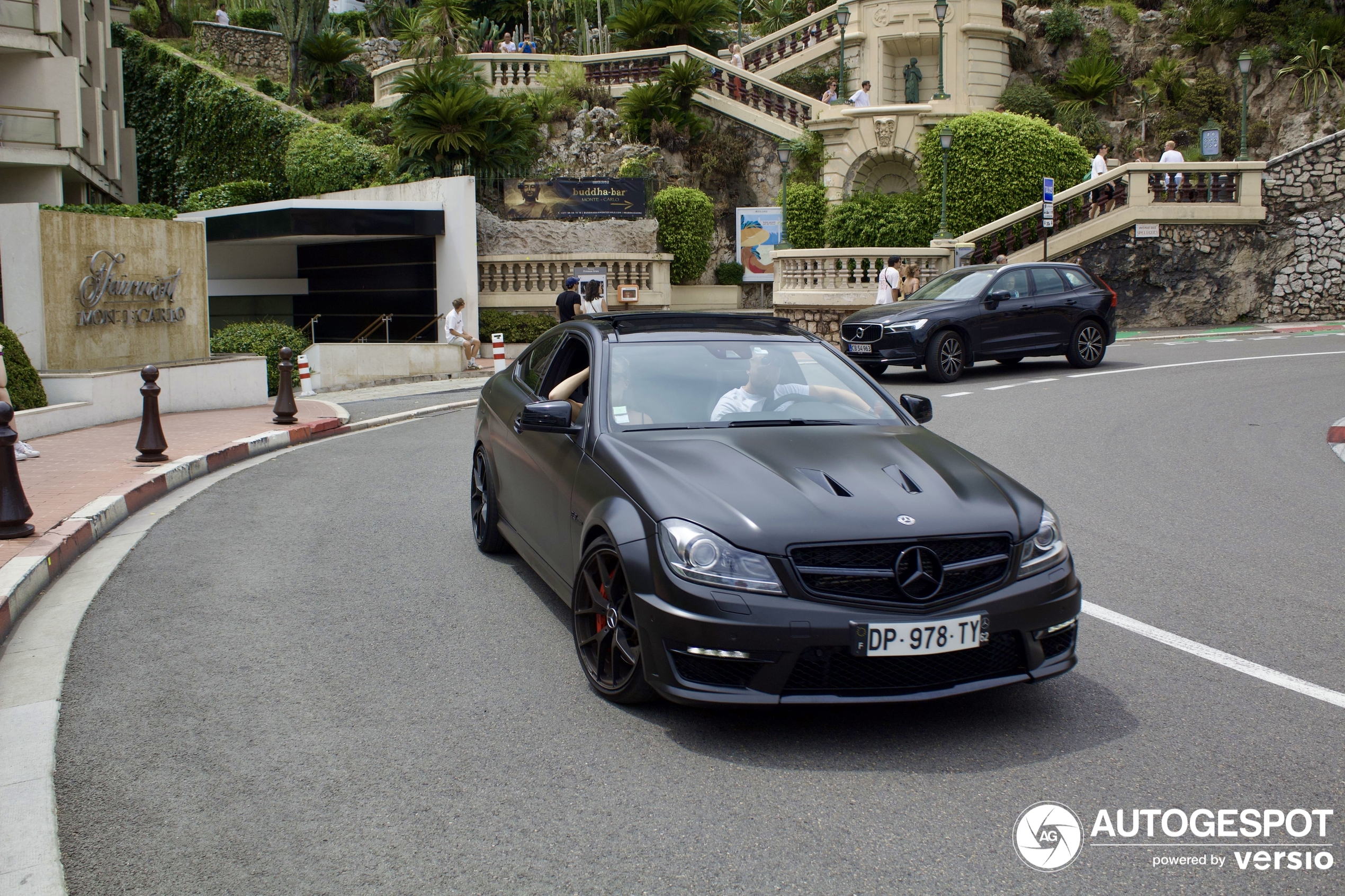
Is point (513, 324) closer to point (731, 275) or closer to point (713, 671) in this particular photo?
point (731, 275)

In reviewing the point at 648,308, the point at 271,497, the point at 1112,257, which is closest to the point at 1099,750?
the point at 271,497

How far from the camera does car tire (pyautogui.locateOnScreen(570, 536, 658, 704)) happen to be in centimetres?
457

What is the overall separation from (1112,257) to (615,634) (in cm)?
2470

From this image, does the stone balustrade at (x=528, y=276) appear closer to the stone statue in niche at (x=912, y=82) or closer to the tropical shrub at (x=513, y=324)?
the tropical shrub at (x=513, y=324)

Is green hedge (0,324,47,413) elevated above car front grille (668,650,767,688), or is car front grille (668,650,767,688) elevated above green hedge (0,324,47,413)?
green hedge (0,324,47,413)

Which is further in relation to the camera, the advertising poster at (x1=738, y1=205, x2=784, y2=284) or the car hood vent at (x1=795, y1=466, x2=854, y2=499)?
the advertising poster at (x1=738, y1=205, x2=784, y2=284)

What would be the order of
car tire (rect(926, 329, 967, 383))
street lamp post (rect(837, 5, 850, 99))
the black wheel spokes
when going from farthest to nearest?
1. street lamp post (rect(837, 5, 850, 99))
2. car tire (rect(926, 329, 967, 383))
3. the black wheel spokes

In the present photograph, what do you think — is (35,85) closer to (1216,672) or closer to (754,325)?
(754,325)

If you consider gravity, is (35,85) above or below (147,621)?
above

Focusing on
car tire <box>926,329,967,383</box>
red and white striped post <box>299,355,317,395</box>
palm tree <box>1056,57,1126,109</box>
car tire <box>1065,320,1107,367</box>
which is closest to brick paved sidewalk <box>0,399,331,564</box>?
red and white striped post <box>299,355,317,395</box>

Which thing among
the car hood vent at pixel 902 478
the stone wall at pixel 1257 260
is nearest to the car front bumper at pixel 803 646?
the car hood vent at pixel 902 478

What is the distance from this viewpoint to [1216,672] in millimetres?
5078

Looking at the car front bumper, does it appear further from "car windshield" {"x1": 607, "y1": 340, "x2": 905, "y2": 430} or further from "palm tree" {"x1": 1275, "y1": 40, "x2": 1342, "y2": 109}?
"palm tree" {"x1": 1275, "y1": 40, "x2": 1342, "y2": 109}

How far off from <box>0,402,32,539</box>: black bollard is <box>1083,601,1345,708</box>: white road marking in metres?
6.45
